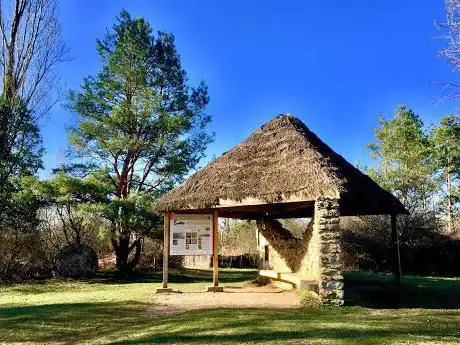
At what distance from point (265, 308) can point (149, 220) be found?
27.3 ft

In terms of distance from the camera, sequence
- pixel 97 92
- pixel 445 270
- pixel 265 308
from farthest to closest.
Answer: pixel 445 270, pixel 97 92, pixel 265 308

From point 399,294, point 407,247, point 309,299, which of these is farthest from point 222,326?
point 407,247

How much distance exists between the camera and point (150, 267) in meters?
20.8

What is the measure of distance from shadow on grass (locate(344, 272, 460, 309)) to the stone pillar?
0.46m

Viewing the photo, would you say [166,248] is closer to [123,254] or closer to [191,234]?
[191,234]

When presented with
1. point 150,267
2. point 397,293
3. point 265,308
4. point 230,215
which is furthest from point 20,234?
point 397,293

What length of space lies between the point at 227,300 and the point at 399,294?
4.37 m

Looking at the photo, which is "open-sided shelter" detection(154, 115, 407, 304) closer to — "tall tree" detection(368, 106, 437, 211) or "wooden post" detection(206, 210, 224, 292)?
"wooden post" detection(206, 210, 224, 292)

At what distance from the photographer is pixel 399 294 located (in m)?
11.3

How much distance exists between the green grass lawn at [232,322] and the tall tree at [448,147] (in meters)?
15.2

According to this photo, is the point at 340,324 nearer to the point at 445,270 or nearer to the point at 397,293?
the point at 397,293

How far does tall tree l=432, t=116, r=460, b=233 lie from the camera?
2484cm

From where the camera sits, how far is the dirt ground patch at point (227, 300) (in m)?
9.42

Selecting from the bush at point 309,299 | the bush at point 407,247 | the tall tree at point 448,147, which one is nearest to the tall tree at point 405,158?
the tall tree at point 448,147
